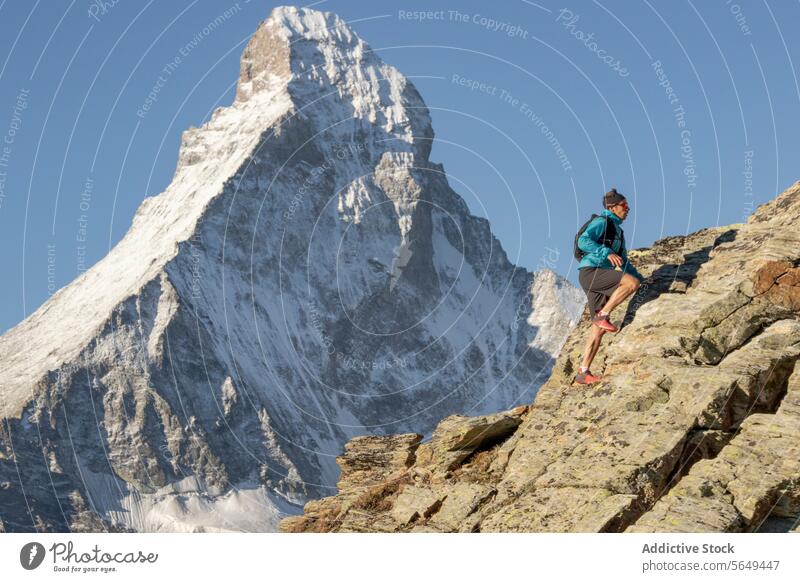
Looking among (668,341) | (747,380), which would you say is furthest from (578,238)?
(747,380)

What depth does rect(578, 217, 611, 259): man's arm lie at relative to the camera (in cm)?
2705

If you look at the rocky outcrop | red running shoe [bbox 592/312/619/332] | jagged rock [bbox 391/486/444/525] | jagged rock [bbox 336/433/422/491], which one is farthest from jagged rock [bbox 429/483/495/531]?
red running shoe [bbox 592/312/619/332]

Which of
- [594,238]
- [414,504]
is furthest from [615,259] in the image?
[414,504]

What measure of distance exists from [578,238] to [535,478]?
5.82 m

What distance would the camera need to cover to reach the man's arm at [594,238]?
27.0 meters

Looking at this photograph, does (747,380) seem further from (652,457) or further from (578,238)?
(578,238)

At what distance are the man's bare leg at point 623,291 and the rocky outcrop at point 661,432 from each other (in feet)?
2.13

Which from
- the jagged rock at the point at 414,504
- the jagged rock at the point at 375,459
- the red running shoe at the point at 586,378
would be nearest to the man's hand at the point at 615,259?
the red running shoe at the point at 586,378

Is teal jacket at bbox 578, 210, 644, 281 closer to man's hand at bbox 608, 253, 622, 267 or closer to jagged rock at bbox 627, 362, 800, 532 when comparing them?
man's hand at bbox 608, 253, 622, 267

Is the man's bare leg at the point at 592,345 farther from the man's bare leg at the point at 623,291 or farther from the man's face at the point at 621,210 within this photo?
the man's face at the point at 621,210

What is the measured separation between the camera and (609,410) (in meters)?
24.9

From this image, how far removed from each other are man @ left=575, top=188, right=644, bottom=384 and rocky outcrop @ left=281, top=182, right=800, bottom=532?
1.72 ft

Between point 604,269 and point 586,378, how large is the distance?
98.6 inches

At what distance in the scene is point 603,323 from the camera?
88.4 ft
